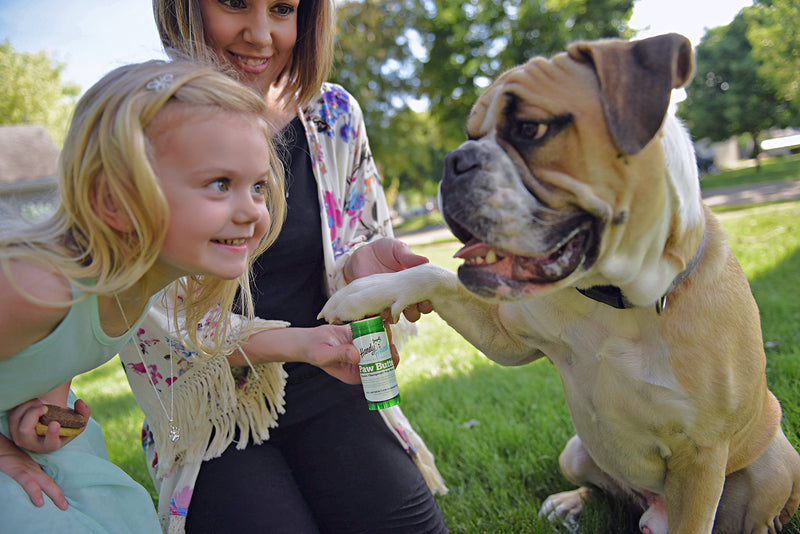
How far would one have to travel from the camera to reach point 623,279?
67.2 inches

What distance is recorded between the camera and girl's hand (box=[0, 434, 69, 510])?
1.47 m

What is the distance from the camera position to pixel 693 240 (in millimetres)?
1752

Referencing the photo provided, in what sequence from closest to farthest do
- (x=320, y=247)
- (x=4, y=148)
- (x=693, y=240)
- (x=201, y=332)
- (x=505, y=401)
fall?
1. (x=693, y=240)
2. (x=201, y=332)
3. (x=320, y=247)
4. (x=505, y=401)
5. (x=4, y=148)

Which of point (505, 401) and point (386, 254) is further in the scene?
point (505, 401)

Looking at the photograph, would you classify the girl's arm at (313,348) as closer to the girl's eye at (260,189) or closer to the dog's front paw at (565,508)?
the girl's eye at (260,189)

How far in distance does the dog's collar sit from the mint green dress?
1.43m

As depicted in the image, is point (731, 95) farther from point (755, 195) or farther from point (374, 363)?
point (374, 363)

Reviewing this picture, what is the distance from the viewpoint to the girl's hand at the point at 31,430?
154 cm

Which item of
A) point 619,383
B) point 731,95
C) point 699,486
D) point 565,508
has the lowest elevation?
point 731,95

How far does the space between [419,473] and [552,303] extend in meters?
0.90

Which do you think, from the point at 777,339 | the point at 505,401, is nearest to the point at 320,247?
the point at 505,401

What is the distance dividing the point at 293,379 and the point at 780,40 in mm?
14090

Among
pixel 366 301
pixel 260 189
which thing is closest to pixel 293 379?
pixel 366 301

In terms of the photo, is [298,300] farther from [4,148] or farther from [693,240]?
[4,148]
